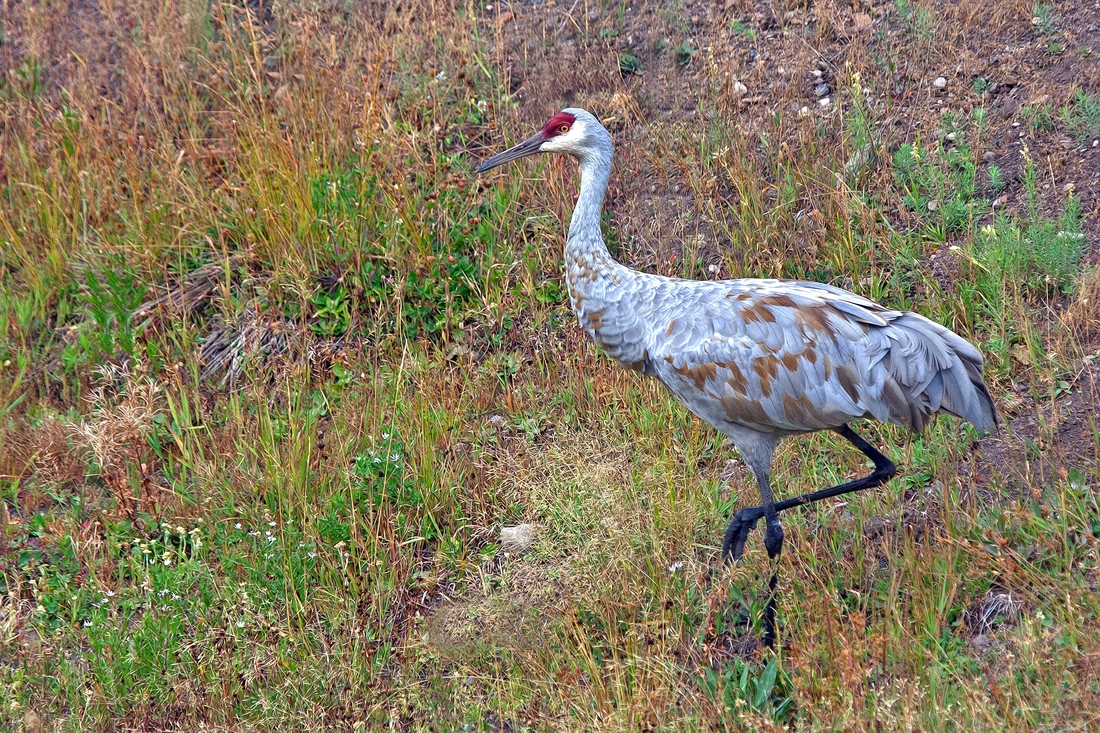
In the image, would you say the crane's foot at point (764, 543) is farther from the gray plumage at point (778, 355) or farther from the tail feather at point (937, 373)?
the tail feather at point (937, 373)

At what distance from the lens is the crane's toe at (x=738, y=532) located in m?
4.25

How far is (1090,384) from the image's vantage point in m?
4.54

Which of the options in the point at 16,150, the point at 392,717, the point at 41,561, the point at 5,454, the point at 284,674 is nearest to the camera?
the point at 392,717

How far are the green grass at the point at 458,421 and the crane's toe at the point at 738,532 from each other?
123 mm

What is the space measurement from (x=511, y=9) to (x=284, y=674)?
4856 mm

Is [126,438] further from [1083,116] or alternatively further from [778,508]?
[1083,116]

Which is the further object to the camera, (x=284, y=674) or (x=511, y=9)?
(x=511, y=9)

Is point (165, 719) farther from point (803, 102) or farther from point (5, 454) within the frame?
point (803, 102)

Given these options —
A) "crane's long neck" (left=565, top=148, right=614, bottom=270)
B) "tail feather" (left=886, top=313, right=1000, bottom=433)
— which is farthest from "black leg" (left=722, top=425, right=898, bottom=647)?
"crane's long neck" (left=565, top=148, right=614, bottom=270)

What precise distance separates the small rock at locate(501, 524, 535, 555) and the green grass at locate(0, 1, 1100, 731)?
62 mm

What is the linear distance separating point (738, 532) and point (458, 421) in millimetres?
1607

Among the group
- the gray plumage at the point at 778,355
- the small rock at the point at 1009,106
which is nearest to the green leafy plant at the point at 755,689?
the gray plumage at the point at 778,355

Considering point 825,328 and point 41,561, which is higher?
point 825,328

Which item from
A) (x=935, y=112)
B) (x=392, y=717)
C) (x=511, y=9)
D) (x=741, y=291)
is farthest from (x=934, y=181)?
(x=392, y=717)
